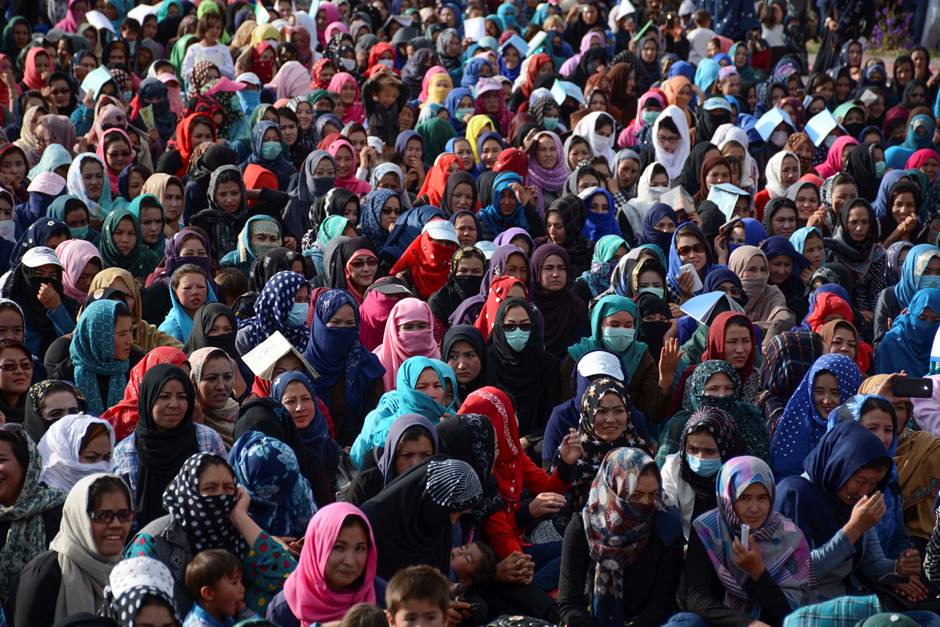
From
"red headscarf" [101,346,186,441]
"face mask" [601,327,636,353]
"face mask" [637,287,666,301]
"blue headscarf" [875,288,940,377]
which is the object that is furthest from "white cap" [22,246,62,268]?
"blue headscarf" [875,288,940,377]

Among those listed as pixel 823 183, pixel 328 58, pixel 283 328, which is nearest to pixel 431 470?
pixel 283 328

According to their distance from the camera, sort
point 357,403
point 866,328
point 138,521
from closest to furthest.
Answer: point 138,521, point 357,403, point 866,328

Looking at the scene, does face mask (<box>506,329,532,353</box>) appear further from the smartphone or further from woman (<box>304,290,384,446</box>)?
the smartphone

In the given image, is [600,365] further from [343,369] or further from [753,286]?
[753,286]

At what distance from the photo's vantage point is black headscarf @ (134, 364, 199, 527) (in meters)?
5.43

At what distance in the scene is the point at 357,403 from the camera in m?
6.86

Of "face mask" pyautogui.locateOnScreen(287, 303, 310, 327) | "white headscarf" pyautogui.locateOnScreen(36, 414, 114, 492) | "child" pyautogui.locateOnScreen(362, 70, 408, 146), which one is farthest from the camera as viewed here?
"child" pyautogui.locateOnScreen(362, 70, 408, 146)

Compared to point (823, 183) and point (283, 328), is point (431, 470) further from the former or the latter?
point (823, 183)

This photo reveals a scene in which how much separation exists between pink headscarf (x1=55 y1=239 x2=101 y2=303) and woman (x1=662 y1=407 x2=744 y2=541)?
150 inches

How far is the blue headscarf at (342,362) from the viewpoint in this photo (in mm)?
6859

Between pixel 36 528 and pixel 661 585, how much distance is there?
219cm

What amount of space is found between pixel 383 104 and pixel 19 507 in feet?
25.3

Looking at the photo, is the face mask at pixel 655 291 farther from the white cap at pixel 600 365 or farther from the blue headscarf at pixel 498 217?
the blue headscarf at pixel 498 217

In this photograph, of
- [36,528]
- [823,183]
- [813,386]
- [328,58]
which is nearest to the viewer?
[36,528]
